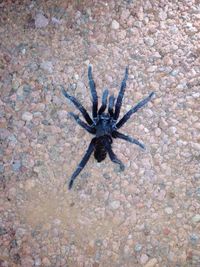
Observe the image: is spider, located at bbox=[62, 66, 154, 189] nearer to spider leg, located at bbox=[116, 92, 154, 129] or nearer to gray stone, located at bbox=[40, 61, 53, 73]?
spider leg, located at bbox=[116, 92, 154, 129]

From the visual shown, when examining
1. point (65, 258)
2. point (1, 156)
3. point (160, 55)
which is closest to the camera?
point (65, 258)

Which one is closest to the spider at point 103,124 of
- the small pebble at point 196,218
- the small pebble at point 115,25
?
the small pebble at point 115,25

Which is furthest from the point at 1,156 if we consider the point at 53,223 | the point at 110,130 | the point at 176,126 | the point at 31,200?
the point at 176,126

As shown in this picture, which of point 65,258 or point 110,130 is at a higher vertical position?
point 110,130

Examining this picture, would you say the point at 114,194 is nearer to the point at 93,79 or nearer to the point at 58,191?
the point at 58,191

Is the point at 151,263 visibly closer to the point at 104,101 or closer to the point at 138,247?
the point at 138,247

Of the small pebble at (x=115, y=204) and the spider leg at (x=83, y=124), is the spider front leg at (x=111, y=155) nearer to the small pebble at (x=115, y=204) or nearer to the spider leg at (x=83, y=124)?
the spider leg at (x=83, y=124)
